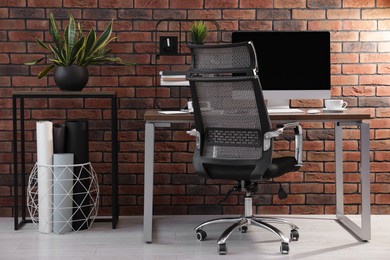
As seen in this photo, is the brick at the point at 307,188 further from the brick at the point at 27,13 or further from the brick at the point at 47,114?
the brick at the point at 27,13

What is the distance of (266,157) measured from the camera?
382 centimetres

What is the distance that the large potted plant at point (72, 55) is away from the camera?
14.4 feet

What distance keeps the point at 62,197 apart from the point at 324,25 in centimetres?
201

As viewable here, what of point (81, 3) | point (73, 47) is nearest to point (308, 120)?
point (73, 47)

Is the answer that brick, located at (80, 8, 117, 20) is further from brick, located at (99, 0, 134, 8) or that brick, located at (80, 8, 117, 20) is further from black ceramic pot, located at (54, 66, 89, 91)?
black ceramic pot, located at (54, 66, 89, 91)

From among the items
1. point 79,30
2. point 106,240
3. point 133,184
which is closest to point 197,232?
point 106,240

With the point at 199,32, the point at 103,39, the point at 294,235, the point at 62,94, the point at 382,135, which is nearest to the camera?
the point at 294,235

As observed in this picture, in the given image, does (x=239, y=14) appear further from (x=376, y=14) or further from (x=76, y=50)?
(x=76, y=50)

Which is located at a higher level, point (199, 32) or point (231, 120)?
point (199, 32)

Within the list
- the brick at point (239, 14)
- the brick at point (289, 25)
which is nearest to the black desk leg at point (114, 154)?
the brick at point (239, 14)

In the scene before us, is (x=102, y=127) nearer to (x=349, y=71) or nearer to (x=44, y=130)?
(x=44, y=130)

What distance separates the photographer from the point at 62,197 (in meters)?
4.34

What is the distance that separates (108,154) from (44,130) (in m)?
0.63

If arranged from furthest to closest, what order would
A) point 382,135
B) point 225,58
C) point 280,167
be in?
1. point 382,135
2. point 280,167
3. point 225,58
